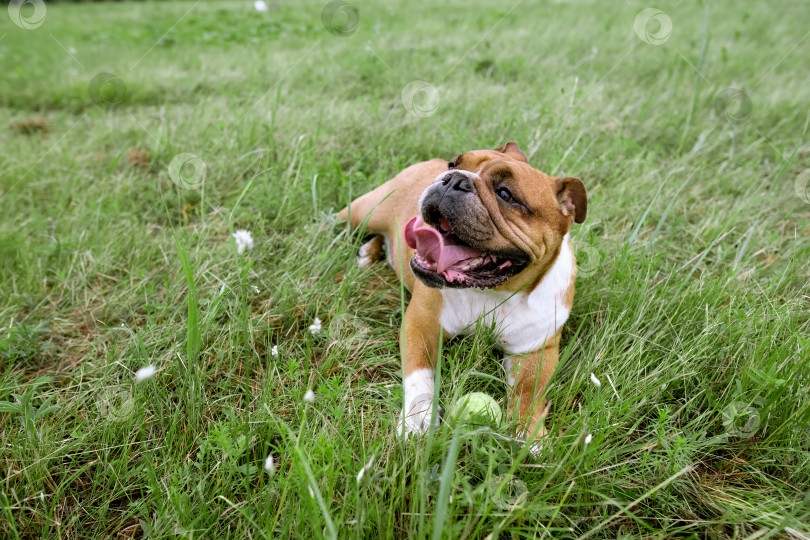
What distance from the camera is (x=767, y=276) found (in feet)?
10.6

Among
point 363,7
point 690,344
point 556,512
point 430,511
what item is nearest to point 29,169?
point 430,511

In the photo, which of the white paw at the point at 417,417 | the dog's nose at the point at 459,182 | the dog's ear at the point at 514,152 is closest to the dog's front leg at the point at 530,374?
the white paw at the point at 417,417

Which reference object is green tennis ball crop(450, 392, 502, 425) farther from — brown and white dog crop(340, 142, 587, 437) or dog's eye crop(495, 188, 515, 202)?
dog's eye crop(495, 188, 515, 202)

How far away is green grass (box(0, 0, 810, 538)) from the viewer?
1.87 m

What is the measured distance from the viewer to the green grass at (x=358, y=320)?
73.6 inches

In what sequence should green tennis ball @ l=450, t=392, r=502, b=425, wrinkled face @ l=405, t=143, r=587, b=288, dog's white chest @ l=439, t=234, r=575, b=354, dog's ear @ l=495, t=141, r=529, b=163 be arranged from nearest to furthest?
1. green tennis ball @ l=450, t=392, r=502, b=425
2. wrinkled face @ l=405, t=143, r=587, b=288
3. dog's white chest @ l=439, t=234, r=575, b=354
4. dog's ear @ l=495, t=141, r=529, b=163

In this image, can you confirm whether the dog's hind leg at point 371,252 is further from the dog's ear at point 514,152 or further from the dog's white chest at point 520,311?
the dog's ear at point 514,152

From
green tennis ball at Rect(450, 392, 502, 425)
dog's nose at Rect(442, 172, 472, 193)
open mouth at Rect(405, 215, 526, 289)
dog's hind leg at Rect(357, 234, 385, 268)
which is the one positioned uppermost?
dog's nose at Rect(442, 172, 472, 193)

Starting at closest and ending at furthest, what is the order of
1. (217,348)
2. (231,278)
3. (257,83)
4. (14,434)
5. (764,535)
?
1. (764,535)
2. (14,434)
3. (217,348)
4. (231,278)
5. (257,83)

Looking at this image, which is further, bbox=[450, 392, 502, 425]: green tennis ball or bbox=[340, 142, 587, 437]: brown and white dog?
bbox=[340, 142, 587, 437]: brown and white dog

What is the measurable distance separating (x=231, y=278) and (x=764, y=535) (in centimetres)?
268

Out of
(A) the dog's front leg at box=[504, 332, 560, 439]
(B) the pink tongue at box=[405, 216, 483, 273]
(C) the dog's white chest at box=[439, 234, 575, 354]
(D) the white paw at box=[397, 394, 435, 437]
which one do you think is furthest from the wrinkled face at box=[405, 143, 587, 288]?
(D) the white paw at box=[397, 394, 435, 437]

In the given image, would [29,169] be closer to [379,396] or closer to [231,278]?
[231,278]

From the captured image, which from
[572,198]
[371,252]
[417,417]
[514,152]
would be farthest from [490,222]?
[371,252]
